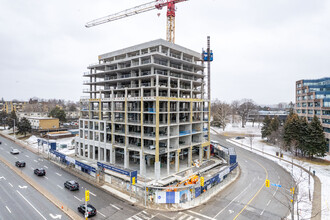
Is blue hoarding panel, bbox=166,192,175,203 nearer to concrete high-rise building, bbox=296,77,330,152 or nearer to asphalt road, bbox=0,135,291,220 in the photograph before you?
asphalt road, bbox=0,135,291,220

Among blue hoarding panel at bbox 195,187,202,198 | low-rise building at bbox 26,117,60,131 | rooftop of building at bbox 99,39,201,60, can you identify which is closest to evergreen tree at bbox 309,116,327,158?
rooftop of building at bbox 99,39,201,60

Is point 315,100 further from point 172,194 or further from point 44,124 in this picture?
point 44,124

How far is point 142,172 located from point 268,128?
58136mm

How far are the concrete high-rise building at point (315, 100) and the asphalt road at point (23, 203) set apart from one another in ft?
251

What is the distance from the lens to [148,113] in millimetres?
39000

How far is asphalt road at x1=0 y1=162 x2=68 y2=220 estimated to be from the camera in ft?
72.7

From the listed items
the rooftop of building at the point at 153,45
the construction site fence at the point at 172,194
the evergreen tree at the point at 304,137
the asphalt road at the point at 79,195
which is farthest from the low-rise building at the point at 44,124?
the evergreen tree at the point at 304,137

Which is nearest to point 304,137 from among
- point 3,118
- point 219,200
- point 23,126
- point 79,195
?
point 219,200

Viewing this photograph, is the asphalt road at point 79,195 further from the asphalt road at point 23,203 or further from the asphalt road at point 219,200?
the asphalt road at point 23,203

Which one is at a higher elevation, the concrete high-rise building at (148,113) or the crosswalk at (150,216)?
the concrete high-rise building at (148,113)

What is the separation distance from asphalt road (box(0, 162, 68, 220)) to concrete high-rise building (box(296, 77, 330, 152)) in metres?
76.4

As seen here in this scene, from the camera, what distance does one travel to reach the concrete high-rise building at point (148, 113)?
38.5 m

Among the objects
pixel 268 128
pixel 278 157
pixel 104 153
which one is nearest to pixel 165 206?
pixel 104 153

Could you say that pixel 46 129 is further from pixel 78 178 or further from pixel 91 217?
pixel 91 217
